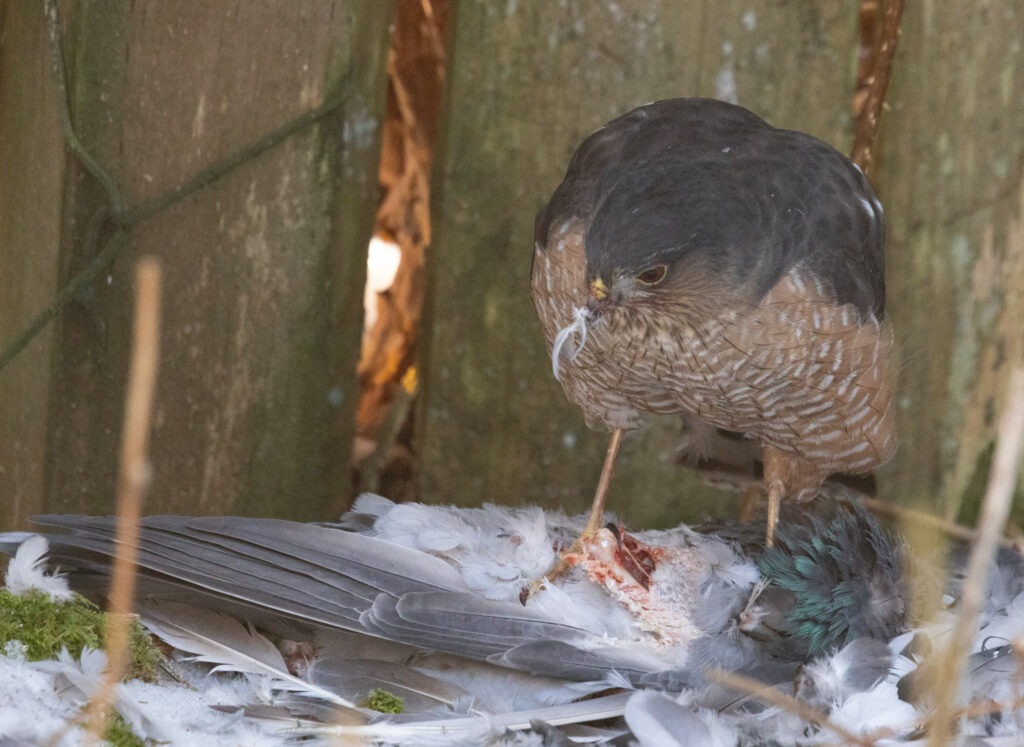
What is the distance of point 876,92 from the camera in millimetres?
3393

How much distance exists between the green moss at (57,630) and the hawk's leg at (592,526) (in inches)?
30.0

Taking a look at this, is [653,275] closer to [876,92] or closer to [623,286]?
[623,286]

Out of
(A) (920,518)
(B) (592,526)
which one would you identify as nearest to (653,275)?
(B) (592,526)

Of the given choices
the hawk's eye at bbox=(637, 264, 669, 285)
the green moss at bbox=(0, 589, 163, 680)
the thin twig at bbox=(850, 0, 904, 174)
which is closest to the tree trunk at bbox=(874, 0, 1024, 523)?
the thin twig at bbox=(850, 0, 904, 174)

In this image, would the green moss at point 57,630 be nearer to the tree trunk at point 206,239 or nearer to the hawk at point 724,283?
the tree trunk at point 206,239

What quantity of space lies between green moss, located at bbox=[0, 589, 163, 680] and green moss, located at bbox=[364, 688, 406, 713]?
42 centimetres

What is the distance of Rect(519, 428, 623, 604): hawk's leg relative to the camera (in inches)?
101

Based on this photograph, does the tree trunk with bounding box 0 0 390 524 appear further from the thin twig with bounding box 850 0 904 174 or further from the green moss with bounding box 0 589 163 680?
the thin twig with bounding box 850 0 904 174

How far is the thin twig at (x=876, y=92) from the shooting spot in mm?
3373

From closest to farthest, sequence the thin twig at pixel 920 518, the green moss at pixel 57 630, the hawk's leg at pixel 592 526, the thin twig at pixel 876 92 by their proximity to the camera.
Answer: the green moss at pixel 57 630, the hawk's leg at pixel 592 526, the thin twig at pixel 920 518, the thin twig at pixel 876 92

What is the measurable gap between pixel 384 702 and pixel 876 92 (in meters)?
2.22

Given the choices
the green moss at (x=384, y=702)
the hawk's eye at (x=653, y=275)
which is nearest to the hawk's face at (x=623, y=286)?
the hawk's eye at (x=653, y=275)

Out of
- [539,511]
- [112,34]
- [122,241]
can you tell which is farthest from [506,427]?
[112,34]

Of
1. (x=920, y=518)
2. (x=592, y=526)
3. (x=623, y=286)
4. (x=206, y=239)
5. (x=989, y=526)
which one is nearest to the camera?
(x=989, y=526)
